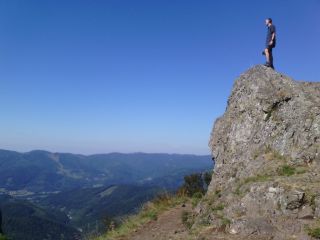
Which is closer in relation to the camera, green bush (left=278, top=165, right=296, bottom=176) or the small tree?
green bush (left=278, top=165, right=296, bottom=176)

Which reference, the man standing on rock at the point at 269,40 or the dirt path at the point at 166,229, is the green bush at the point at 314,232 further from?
the man standing on rock at the point at 269,40

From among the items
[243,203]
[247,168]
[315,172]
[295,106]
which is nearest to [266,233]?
[243,203]

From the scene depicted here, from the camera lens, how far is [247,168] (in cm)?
1619

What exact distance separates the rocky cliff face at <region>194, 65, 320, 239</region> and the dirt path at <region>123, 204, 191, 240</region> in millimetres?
1017

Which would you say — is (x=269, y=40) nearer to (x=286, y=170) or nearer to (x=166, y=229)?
(x=286, y=170)

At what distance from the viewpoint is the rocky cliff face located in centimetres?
1182

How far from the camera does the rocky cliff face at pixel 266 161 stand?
1182 centimetres

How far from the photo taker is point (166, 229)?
651 inches

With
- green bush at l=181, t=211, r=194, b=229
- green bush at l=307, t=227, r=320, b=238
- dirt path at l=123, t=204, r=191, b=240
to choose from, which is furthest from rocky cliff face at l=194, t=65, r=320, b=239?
dirt path at l=123, t=204, r=191, b=240

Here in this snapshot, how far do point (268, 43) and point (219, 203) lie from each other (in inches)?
390

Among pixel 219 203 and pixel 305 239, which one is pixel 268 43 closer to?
pixel 219 203

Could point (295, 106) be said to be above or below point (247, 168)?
above

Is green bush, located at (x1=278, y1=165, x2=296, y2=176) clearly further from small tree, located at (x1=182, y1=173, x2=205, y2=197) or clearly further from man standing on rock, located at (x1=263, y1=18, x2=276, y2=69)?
small tree, located at (x1=182, y1=173, x2=205, y2=197)

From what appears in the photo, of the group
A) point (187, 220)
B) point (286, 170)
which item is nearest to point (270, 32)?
point (286, 170)
